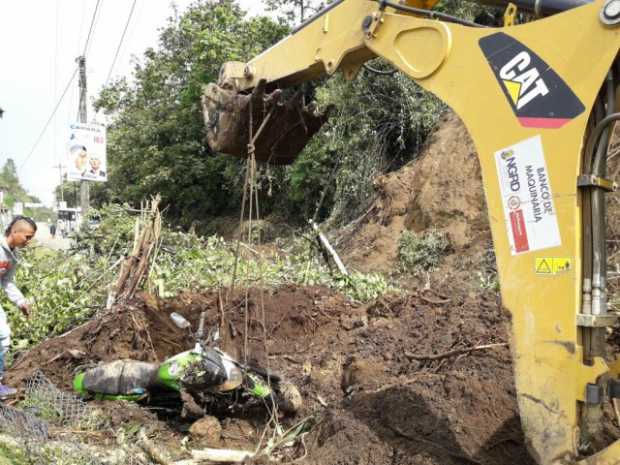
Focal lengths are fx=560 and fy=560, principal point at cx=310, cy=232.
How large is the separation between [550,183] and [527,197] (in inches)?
4.7

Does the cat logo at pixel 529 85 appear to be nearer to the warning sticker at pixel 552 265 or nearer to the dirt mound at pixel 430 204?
the warning sticker at pixel 552 265

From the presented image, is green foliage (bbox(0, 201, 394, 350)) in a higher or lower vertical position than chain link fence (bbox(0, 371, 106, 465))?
higher

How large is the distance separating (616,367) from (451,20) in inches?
80.1

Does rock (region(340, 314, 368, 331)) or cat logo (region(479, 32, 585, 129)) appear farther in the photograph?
rock (region(340, 314, 368, 331))

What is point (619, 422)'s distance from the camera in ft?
9.22

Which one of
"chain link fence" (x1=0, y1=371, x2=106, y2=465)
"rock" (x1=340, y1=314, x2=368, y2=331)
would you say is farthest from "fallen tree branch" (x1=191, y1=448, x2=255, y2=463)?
"rock" (x1=340, y1=314, x2=368, y2=331)

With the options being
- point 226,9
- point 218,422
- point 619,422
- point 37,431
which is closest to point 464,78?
point 619,422

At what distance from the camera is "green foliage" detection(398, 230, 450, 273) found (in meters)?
11.1

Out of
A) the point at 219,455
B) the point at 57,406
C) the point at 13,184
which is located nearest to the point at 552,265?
the point at 219,455

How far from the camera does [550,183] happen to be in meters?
2.48

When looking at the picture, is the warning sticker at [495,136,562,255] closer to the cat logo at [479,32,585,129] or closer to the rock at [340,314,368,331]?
the cat logo at [479,32,585,129]

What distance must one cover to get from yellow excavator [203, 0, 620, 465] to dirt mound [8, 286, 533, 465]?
0.84 meters

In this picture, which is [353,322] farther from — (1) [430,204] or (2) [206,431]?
(1) [430,204]

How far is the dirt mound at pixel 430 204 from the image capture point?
11477mm
